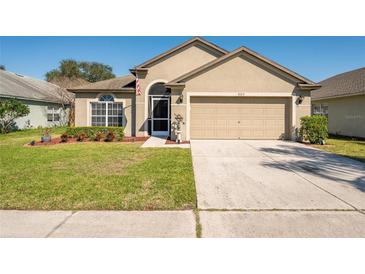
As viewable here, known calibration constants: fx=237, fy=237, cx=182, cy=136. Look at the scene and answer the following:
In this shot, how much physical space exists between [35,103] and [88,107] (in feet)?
30.2

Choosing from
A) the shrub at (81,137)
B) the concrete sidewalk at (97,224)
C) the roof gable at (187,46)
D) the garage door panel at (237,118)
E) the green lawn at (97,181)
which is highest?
the roof gable at (187,46)

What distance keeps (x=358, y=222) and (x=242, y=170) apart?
350 centimetres

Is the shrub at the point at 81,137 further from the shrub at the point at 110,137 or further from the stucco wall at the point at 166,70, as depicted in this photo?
the stucco wall at the point at 166,70

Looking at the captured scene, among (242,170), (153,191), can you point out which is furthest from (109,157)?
(242,170)

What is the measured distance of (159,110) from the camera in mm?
15914

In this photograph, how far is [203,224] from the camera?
373cm

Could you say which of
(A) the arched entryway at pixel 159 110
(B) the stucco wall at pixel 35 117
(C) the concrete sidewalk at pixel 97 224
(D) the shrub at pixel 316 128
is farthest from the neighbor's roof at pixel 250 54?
(B) the stucco wall at pixel 35 117

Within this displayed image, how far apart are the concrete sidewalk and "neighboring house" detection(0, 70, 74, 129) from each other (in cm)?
1840

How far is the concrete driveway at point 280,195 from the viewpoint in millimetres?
3666

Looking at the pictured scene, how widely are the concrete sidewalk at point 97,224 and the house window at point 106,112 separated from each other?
41.6ft

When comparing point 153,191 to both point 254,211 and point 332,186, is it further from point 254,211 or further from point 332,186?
point 332,186

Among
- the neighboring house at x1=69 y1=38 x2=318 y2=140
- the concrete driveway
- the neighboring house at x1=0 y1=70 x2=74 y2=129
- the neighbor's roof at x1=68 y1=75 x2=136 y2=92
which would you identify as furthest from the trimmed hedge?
the neighboring house at x1=0 y1=70 x2=74 y2=129

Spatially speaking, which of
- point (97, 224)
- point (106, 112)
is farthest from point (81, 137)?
point (97, 224)

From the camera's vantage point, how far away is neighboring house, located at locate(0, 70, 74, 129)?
19750mm
